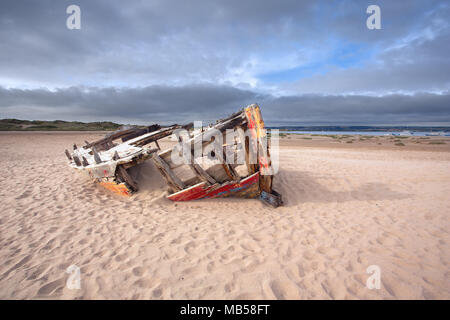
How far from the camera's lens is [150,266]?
3.43 m

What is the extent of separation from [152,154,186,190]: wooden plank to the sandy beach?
58 centimetres

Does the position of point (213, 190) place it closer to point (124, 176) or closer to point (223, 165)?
point (223, 165)

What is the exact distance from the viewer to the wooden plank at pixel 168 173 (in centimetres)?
585

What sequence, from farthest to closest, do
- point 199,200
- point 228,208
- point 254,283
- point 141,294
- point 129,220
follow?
point 199,200, point 228,208, point 129,220, point 254,283, point 141,294

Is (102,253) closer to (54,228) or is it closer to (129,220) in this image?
(129,220)

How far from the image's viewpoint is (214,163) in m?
6.07

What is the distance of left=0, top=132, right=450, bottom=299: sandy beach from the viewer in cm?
300

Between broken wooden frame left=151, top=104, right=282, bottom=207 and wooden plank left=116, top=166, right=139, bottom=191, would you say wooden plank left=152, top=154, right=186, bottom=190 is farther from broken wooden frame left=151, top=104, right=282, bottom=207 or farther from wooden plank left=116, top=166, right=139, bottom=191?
wooden plank left=116, top=166, right=139, bottom=191

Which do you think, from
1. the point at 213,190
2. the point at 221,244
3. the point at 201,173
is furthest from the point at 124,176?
the point at 221,244

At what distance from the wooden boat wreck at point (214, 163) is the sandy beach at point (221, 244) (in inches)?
15.0

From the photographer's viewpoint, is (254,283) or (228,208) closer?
(254,283)

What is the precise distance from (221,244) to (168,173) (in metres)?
2.78
